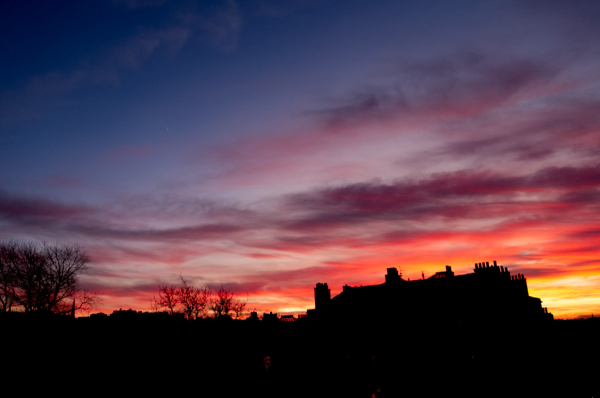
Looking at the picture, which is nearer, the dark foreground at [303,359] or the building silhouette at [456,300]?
the dark foreground at [303,359]

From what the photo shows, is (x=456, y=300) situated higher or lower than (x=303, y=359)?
higher

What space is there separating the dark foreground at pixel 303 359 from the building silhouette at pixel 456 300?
1044 millimetres

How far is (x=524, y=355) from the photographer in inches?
1572

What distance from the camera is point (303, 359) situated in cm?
4878

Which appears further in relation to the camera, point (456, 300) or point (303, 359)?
point (303, 359)

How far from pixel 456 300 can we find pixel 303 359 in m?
18.8

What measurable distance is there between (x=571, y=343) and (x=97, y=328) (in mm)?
52965

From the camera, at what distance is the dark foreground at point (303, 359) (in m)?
38.8

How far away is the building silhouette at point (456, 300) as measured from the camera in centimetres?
4147

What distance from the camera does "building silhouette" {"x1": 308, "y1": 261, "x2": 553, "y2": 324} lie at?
41.5 meters

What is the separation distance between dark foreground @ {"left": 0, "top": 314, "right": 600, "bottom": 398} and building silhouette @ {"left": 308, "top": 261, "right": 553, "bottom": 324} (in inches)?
41.1

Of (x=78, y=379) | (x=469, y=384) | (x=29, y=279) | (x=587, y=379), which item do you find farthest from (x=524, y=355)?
(x=29, y=279)

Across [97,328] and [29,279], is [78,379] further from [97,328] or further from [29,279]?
[29,279]

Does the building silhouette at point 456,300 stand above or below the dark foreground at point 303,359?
above
